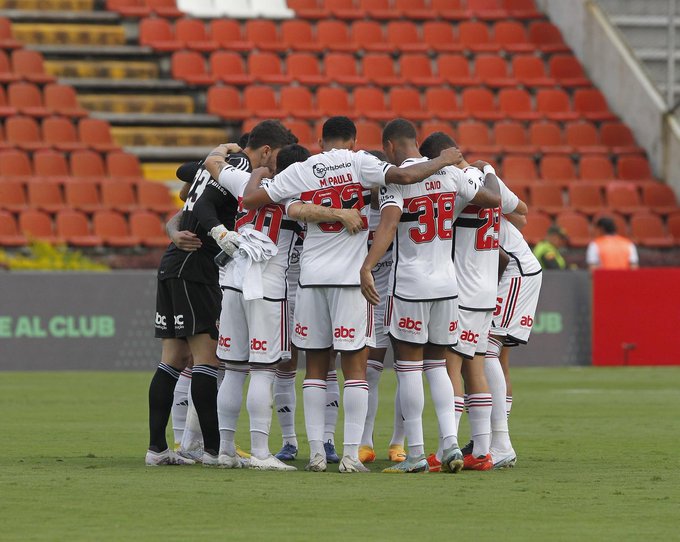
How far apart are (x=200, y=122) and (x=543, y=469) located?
685 inches

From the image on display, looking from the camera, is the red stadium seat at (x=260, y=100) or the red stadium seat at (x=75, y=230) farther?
the red stadium seat at (x=260, y=100)

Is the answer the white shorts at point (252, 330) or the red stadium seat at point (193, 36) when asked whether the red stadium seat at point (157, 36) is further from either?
the white shorts at point (252, 330)

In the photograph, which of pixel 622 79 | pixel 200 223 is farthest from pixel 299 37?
pixel 200 223

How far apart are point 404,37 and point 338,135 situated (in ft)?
63.8

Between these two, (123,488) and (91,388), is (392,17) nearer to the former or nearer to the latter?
(91,388)

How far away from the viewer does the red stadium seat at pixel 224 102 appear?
25.0 meters

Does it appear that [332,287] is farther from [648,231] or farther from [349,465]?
[648,231]

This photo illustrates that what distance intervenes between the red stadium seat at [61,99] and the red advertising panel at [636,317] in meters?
9.58

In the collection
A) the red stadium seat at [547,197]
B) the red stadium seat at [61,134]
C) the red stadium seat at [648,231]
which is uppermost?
the red stadium seat at [61,134]

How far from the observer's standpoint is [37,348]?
57.9 feet

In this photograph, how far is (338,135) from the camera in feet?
27.5

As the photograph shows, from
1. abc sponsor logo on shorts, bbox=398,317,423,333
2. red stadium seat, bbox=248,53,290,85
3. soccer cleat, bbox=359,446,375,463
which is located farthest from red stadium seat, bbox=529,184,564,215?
abc sponsor logo on shorts, bbox=398,317,423,333

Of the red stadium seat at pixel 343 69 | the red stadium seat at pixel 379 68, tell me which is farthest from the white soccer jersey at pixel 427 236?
the red stadium seat at pixel 379 68

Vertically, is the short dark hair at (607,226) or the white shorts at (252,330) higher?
the short dark hair at (607,226)
